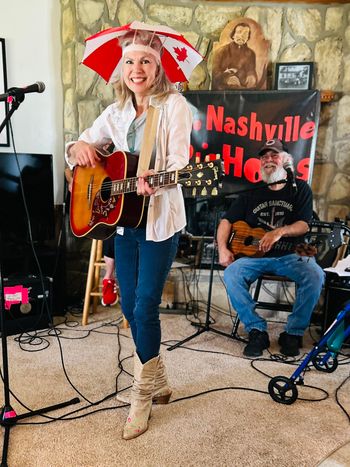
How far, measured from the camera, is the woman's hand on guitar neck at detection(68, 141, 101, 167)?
1.49 m

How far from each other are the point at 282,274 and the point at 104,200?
50.7 inches

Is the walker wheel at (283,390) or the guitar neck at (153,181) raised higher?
the guitar neck at (153,181)

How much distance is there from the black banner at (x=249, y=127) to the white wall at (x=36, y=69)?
0.98m

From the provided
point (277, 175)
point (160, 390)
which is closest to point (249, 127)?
point (277, 175)

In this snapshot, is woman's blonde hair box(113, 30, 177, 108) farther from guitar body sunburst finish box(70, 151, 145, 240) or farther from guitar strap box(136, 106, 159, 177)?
guitar body sunburst finish box(70, 151, 145, 240)

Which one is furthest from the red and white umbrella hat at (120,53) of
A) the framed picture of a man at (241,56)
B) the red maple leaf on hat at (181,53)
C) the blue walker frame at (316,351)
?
the framed picture of a man at (241,56)

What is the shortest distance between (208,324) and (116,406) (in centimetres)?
100

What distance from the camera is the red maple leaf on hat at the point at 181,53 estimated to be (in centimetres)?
138

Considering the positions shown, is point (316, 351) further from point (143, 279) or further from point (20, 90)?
point (20, 90)

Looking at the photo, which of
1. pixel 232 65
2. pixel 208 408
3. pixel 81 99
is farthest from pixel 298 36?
pixel 208 408

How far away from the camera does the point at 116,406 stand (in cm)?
161

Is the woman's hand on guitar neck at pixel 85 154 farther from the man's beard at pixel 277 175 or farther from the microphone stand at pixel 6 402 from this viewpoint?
the man's beard at pixel 277 175

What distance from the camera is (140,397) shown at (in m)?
1.43

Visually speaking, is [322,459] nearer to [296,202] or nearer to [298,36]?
[296,202]
